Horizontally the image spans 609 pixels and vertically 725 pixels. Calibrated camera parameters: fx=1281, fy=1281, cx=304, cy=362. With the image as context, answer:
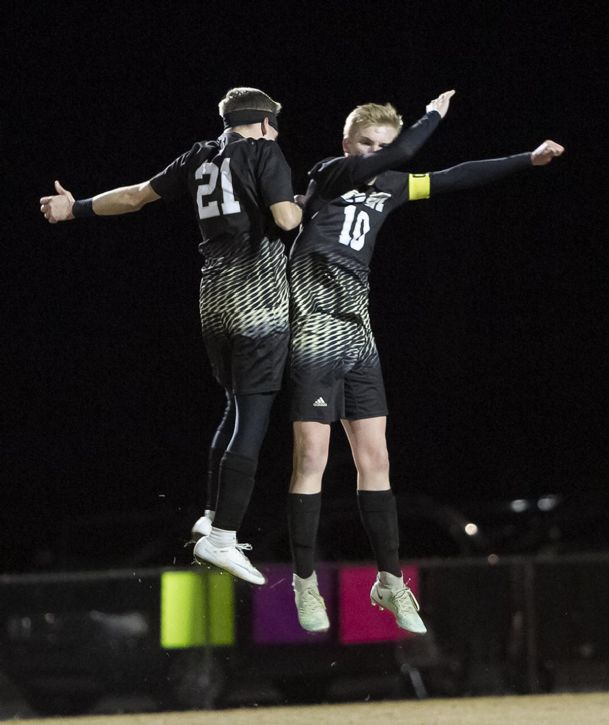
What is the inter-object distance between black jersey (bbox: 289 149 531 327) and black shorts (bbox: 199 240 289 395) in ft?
0.53

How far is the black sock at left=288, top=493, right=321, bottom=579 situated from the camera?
5438mm

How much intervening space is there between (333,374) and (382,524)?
2.39 ft

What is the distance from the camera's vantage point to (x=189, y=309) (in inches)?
472

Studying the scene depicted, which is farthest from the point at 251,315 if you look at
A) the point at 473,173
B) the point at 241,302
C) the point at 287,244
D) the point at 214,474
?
the point at 287,244

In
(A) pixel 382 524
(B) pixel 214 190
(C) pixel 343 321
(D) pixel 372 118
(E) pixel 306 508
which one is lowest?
(A) pixel 382 524

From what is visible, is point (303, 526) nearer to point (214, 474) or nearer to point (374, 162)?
point (214, 474)

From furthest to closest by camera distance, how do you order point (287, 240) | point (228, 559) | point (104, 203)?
point (287, 240) < point (104, 203) < point (228, 559)

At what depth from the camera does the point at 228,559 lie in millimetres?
5172

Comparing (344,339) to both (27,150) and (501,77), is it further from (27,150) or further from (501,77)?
(501,77)

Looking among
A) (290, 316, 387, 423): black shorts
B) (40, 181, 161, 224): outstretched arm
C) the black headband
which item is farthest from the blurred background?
the black headband

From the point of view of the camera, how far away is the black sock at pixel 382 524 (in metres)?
5.60

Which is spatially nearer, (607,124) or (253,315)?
(253,315)

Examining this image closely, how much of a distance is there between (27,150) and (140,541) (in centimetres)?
352

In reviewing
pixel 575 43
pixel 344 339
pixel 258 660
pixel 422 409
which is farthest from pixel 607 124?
pixel 344 339
